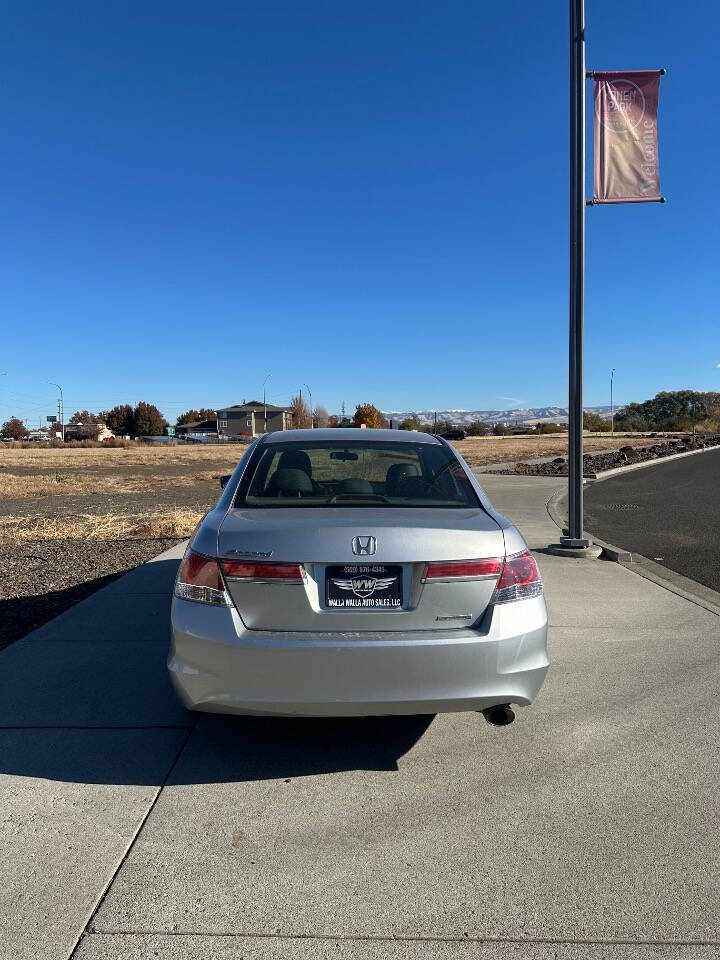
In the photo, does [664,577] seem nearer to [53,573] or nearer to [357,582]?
[357,582]

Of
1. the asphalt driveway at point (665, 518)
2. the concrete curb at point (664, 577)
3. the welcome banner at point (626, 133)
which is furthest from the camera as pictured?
the asphalt driveway at point (665, 518)

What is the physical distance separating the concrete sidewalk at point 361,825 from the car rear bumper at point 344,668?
0.45 m

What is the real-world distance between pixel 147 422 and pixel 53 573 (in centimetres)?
14553

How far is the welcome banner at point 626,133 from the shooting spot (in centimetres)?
879

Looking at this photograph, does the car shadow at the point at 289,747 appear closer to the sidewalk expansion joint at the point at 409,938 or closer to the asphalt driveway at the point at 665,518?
the sidewalk expansion joint at the point at 409,938

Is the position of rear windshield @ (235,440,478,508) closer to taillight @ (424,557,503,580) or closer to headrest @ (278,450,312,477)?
headrest @ (278,450,312,477)

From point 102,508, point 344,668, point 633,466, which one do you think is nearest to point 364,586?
point 344,668

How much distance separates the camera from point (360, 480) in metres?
4.55

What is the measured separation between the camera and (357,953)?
2.42m

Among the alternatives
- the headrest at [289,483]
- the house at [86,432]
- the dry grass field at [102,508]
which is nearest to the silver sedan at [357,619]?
the headrest at [289,483]

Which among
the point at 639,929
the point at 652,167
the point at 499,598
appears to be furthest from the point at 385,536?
the point at 652,167

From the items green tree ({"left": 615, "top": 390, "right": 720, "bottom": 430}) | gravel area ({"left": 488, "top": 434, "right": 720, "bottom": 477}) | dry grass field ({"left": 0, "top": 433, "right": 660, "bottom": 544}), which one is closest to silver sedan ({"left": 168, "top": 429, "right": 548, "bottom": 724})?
dry grass field ({"left": 0, "top": 433, "right": 660, "bottom": 544})

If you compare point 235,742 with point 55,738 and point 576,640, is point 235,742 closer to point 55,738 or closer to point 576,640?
point 55,738

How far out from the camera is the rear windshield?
13.2 ft
